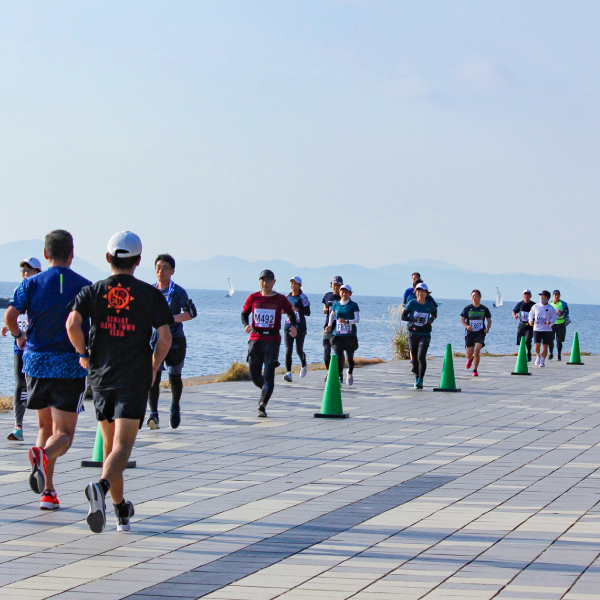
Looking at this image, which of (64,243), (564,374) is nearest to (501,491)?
(64,243)

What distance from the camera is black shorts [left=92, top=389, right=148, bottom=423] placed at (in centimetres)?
577

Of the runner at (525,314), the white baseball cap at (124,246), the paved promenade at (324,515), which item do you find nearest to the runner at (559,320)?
the runner at (525,314)

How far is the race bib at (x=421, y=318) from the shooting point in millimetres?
16406

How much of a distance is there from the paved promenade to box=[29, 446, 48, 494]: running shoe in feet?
0.66

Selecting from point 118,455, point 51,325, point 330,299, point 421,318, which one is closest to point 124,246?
point 51,325

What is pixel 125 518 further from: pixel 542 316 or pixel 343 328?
pixel 542 316

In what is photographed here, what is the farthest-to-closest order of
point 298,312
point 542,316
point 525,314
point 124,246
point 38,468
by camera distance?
point 525,314 → point 542,316 → point 298,312 → point 38,468 → point 124,246

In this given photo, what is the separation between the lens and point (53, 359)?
6.55m

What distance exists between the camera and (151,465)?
8383 mm

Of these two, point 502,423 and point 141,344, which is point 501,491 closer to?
point 141,344

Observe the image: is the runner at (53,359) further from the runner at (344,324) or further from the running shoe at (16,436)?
the runner at (344,324)

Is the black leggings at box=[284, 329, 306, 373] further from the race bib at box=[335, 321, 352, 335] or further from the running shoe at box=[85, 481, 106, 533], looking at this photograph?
the running shoe at box=[85, 481, 106, 533]

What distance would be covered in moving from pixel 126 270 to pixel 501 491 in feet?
11.0

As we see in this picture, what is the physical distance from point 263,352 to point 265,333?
0.24 m
